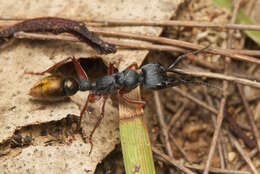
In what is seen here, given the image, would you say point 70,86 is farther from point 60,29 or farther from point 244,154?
point 244,154

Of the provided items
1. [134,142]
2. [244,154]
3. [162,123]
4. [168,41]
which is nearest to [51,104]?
[134,142]

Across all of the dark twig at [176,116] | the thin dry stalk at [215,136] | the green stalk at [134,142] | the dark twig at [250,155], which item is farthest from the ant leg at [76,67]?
the dark twig at [250,155]

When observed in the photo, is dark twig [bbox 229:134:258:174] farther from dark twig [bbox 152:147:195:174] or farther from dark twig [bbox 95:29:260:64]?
dark twig [bbox 95:29:260:64]

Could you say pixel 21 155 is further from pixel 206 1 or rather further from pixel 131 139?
pixel 206 1

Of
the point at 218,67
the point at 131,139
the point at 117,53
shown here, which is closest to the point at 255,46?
the point at 218,67

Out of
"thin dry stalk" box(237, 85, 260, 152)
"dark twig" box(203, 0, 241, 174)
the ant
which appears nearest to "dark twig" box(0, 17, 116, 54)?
the ant

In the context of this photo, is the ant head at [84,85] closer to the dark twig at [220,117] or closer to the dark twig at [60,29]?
the dark twig at [60,29]

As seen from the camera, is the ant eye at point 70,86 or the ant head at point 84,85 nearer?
the ant eye at point 70,86
